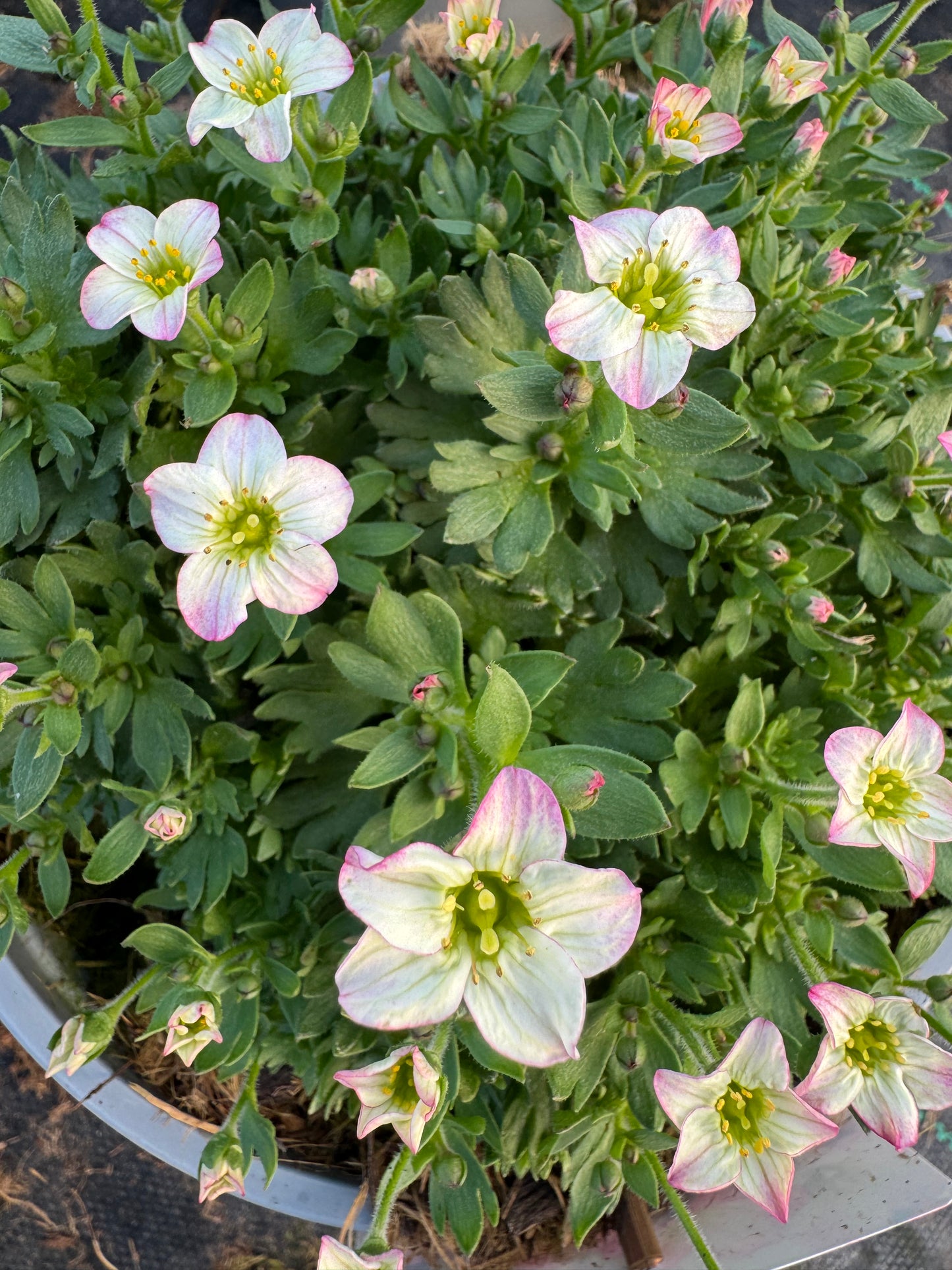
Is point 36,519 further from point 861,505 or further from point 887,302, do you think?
point 887,302

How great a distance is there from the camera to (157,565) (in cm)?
222

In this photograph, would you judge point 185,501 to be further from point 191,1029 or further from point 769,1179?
point 769,1179

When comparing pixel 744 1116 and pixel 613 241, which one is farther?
pixel 744 1116

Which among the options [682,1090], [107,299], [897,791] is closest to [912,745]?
[897,791]

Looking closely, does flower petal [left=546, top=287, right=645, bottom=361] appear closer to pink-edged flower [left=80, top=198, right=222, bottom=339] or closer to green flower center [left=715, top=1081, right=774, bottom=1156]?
pink-edged flower [left=80, top=198, right=222, bottom=339]

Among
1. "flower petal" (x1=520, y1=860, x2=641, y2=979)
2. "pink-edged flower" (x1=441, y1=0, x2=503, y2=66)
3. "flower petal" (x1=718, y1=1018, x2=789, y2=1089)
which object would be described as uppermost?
"pink-edged flower" (x1=441, y1=0, x2=503, y2=66)

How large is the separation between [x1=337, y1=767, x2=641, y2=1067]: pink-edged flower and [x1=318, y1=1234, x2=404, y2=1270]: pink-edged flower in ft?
1.60

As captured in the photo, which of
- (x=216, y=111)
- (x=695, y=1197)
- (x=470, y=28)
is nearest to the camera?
(x=216, y=111)

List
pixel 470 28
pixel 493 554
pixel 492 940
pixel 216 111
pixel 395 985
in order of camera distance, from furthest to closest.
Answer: pixel 470 28 < pixel 493 554 < pixel 216 111 < pixel 492 940 < pixel 395 985

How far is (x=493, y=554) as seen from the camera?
194 cm

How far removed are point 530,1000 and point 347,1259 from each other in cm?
58

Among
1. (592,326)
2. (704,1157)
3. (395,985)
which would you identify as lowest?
(704,1157)

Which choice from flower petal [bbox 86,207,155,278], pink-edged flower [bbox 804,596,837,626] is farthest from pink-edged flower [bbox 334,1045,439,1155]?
flower petal [bbox 86,207,155,278]

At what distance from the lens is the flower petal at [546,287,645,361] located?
148 cm
